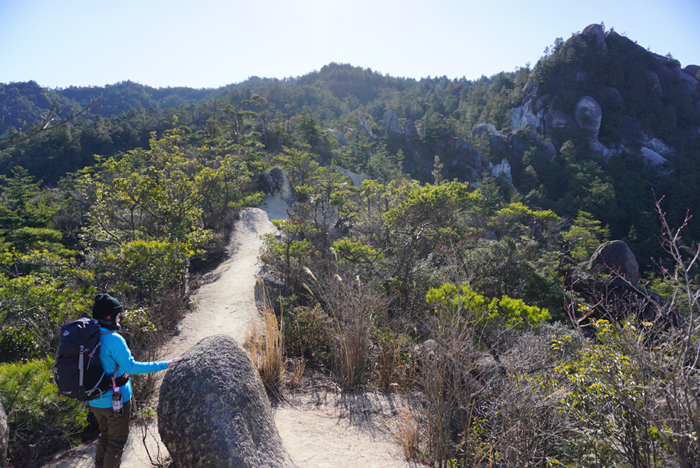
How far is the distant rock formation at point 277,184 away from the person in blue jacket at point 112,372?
637 inches

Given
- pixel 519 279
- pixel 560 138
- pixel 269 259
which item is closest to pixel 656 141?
pixel 560 138

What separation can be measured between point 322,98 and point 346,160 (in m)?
41.1

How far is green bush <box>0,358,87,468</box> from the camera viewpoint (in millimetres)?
2859

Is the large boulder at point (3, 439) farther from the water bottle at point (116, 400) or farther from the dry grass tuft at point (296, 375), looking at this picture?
the dry grass tuft at point (296, 375)

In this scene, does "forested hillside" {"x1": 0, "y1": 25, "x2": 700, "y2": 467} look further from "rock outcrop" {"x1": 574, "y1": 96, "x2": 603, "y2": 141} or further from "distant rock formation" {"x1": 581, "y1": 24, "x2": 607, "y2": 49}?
"distant rock formation" {"x1": 581, "y1": 24, "x2": 607, "y2": 49}

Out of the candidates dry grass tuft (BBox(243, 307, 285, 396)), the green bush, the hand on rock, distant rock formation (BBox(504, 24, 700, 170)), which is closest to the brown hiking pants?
the hand on rock

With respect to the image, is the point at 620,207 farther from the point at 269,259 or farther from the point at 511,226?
the point at 269,259

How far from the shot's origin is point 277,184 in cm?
1878

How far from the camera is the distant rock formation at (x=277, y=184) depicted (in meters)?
18.6

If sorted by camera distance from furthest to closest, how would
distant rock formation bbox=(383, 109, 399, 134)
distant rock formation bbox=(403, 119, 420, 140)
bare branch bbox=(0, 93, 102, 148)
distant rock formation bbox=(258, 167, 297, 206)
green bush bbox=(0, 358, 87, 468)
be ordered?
1. distant rock formation bbox=(383, 109, 399, 134)
2. distant rock formation bbox=(403, 119, 420, 140)
3. distant rock formation bbox=(258, 167, 297, 206)
4. green bush bbox=(0, 358, 87, 468)
5. bare branch bbox=(0, 93, 102, 148)

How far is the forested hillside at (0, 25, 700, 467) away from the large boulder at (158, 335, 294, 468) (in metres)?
1.39

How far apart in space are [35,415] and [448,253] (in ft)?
20.7

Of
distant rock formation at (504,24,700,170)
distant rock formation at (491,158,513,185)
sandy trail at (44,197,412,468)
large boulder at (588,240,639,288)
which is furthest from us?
distant rock formation at (504,24,700,170)

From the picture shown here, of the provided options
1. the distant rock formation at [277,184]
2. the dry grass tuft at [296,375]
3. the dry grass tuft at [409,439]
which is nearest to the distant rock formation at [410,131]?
the distant rock formation at [277,184]
